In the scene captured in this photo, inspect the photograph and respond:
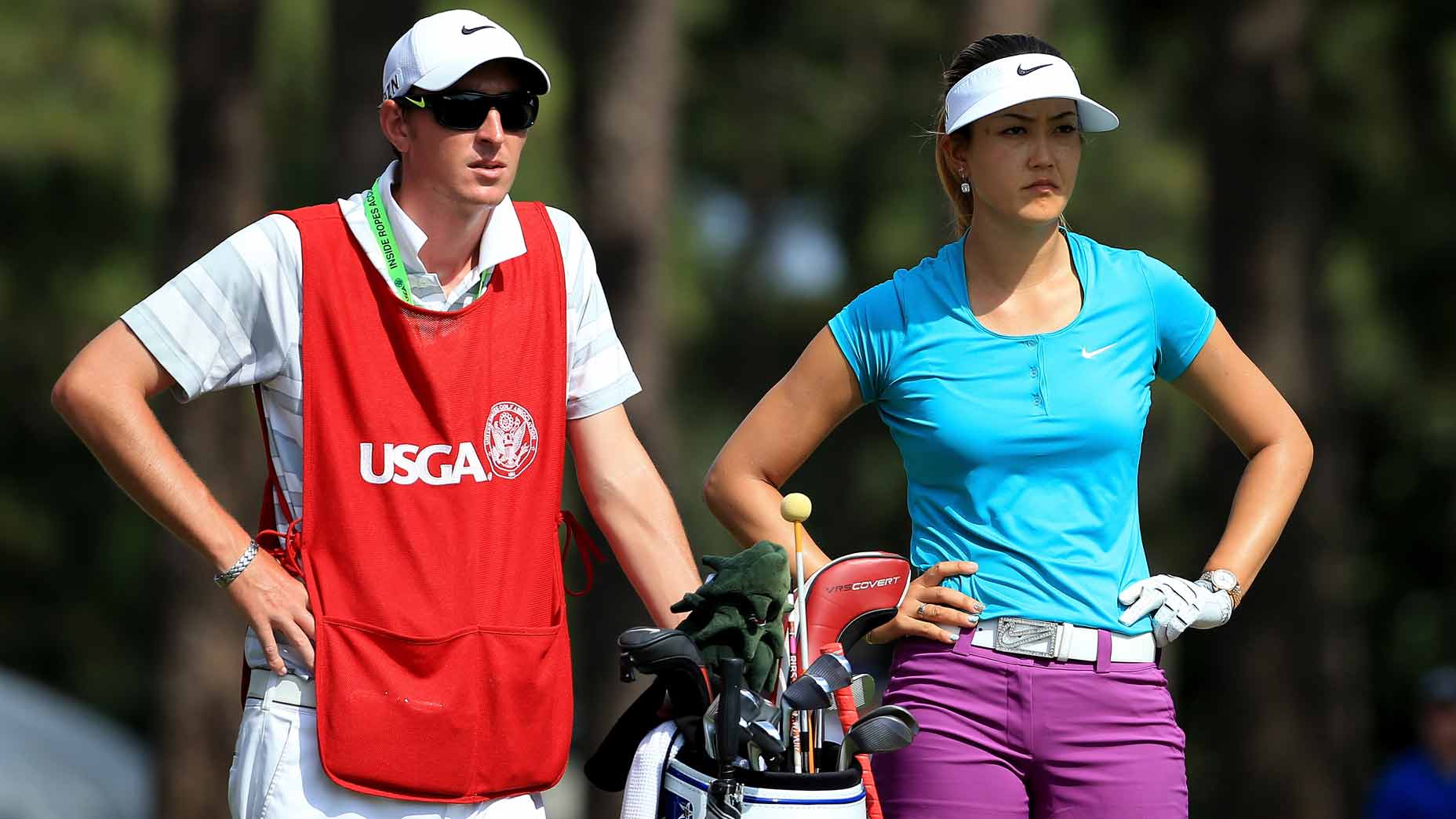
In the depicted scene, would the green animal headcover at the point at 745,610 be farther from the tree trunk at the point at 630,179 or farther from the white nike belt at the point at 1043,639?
the tree trunk at the point at 630,179

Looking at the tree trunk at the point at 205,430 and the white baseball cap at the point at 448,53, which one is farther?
the tree trunk at the point at 205,430

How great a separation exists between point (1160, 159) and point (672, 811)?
14609 millimetres

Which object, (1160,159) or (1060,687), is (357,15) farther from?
(1060,687)

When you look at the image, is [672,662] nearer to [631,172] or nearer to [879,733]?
[879,733]

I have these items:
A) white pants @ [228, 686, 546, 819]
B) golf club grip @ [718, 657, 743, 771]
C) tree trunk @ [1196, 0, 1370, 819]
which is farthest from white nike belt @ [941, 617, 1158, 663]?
tree trunk @ [1196, 0, 1370, 819]

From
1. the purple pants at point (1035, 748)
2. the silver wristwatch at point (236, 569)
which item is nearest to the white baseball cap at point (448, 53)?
the silver wristwatch at point (236, 569)

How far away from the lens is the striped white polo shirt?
350 cm

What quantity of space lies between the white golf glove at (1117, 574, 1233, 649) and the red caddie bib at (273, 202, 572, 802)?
113 cm

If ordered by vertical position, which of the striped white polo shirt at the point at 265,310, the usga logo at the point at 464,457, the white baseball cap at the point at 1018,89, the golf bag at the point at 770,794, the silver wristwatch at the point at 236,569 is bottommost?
the golf bag at the point at 770,794

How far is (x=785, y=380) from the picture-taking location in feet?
13.8

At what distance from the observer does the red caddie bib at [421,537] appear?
3518 millimetres

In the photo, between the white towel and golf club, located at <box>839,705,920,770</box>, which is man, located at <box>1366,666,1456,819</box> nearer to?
golf club, located at <box>839,705,920,770</box>

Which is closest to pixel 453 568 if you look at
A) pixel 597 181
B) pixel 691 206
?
pixel 597 181

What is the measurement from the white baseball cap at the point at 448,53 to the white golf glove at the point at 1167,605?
4.89 feet
